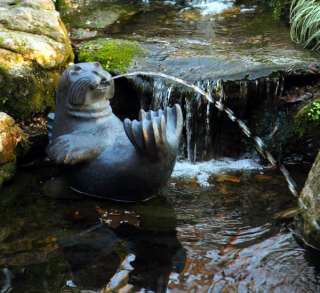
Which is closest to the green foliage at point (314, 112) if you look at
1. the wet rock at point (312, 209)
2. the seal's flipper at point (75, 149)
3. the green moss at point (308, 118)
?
the green moss at point (308, 118)

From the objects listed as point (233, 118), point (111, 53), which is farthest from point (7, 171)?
point (233, 118)

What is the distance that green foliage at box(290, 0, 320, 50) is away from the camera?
765 centimetres

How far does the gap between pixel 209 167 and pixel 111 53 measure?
72.8 inches

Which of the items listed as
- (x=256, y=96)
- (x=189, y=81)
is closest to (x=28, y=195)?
(x=189, y=81)

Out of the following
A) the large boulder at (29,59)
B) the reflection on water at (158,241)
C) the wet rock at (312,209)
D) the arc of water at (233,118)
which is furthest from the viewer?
the arc of water at (233,118)

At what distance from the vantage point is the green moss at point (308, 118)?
640 centimetres

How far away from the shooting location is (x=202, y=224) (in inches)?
201

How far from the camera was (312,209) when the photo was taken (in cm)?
466

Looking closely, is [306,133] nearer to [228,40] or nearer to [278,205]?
[278,205]

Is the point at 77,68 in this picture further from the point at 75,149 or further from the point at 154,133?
the point at 154,133

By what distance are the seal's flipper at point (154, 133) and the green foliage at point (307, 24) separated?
128 inches

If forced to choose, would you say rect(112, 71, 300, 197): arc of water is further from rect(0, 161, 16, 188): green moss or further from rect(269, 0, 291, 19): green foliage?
rect(269, 0, 291, 19): green foliage

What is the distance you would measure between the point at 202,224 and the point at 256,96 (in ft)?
7.03

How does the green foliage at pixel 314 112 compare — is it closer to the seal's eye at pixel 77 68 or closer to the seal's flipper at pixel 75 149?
the seal's flipper at pixel 75 149
